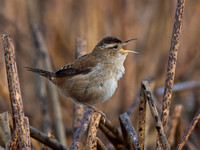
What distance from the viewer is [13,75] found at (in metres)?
1.76

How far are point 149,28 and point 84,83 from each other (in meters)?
1.62

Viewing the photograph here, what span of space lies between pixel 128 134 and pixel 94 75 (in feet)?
2.46

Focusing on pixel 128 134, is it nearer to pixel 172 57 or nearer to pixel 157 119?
pixel 157 119

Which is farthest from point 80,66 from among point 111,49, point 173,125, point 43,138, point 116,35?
point 116,35

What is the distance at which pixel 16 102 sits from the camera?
1737 millimetres

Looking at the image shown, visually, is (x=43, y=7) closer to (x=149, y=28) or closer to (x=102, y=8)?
(x=102, y=8)

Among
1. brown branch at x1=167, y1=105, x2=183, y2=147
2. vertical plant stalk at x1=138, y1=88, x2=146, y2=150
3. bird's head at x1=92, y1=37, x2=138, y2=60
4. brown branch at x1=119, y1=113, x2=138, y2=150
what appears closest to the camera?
vertical plant stalk at x1=138, y1=88, x2=146, y2=150

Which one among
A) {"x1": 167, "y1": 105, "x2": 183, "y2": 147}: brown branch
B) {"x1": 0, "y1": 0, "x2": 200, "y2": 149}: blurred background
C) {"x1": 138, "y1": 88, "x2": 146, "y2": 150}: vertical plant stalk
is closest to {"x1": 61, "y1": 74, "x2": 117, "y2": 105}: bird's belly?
{"x1": 167, "y1": 105, "x2": 183, "y2": 147}: brown branch

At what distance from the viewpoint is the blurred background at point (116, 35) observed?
3.84 meters

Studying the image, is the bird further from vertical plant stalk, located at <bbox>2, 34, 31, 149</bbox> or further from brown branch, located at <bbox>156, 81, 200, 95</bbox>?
brown branch, located at <bbox>156, 81, 200, 95</bbox>

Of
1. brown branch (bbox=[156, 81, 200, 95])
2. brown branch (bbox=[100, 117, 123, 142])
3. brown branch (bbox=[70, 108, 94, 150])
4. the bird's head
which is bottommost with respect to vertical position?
brown branch (bbox=[156, 81, 200, 95])

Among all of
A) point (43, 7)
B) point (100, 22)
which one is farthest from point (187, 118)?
point (43, 7)

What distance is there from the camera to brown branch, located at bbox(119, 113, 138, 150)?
1988mm

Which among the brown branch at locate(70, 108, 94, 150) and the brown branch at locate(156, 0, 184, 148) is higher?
the brown branch at locate(156, 0, 184, 148)
